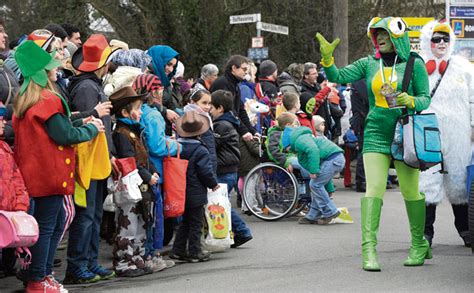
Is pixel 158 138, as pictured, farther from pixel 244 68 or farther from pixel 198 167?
pixel 244 68

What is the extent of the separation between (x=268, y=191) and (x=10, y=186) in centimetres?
626

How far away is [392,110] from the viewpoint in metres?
8.98

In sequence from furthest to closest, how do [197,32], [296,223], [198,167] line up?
[197,32] < [296,223] < [198,167]

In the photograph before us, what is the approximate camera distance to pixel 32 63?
759 cm

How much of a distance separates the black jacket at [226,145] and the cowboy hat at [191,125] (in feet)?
4.17

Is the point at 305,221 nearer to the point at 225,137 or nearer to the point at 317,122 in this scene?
the point at 317,122

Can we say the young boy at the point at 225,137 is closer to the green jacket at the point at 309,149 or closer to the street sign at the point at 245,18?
A: the green jacket at the point at 309,149

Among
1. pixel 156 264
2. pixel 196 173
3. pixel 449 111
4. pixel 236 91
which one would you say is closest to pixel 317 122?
pixel 236 91

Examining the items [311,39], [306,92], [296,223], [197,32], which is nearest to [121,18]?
[197,32]

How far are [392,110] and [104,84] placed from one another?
2.84 meters

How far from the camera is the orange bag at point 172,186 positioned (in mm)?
9367

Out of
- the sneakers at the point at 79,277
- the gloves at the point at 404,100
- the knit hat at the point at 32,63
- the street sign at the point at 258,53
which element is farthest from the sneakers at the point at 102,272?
the street sign at the point at 258,53

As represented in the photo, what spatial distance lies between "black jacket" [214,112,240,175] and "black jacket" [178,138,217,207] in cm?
129

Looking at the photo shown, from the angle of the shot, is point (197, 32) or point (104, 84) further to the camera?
point (197, 32)
